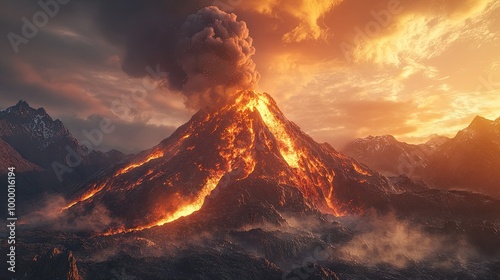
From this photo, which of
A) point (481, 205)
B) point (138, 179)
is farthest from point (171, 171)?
point (481, 205)

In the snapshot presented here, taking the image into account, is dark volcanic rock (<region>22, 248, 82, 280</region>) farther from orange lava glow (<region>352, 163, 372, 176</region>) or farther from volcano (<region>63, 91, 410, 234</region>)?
orange lava glow (<region>352, 163, 372, 176</region>)

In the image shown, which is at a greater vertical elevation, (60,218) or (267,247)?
(60,218)

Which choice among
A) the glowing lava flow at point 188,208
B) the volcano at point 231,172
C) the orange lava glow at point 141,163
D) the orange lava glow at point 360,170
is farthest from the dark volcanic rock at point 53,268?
the orange lava glow at point 360,170

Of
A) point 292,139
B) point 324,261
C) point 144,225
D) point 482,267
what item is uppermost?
point 292,139

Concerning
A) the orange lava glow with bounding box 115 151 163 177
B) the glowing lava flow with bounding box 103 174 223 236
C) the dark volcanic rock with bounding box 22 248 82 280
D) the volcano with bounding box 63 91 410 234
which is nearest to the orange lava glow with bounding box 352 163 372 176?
the volcano with bounding box 63 91 410 234

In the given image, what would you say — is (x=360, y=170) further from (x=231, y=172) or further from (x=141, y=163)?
(x=141, y=163)

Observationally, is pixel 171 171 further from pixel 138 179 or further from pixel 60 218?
pixel 60 218
